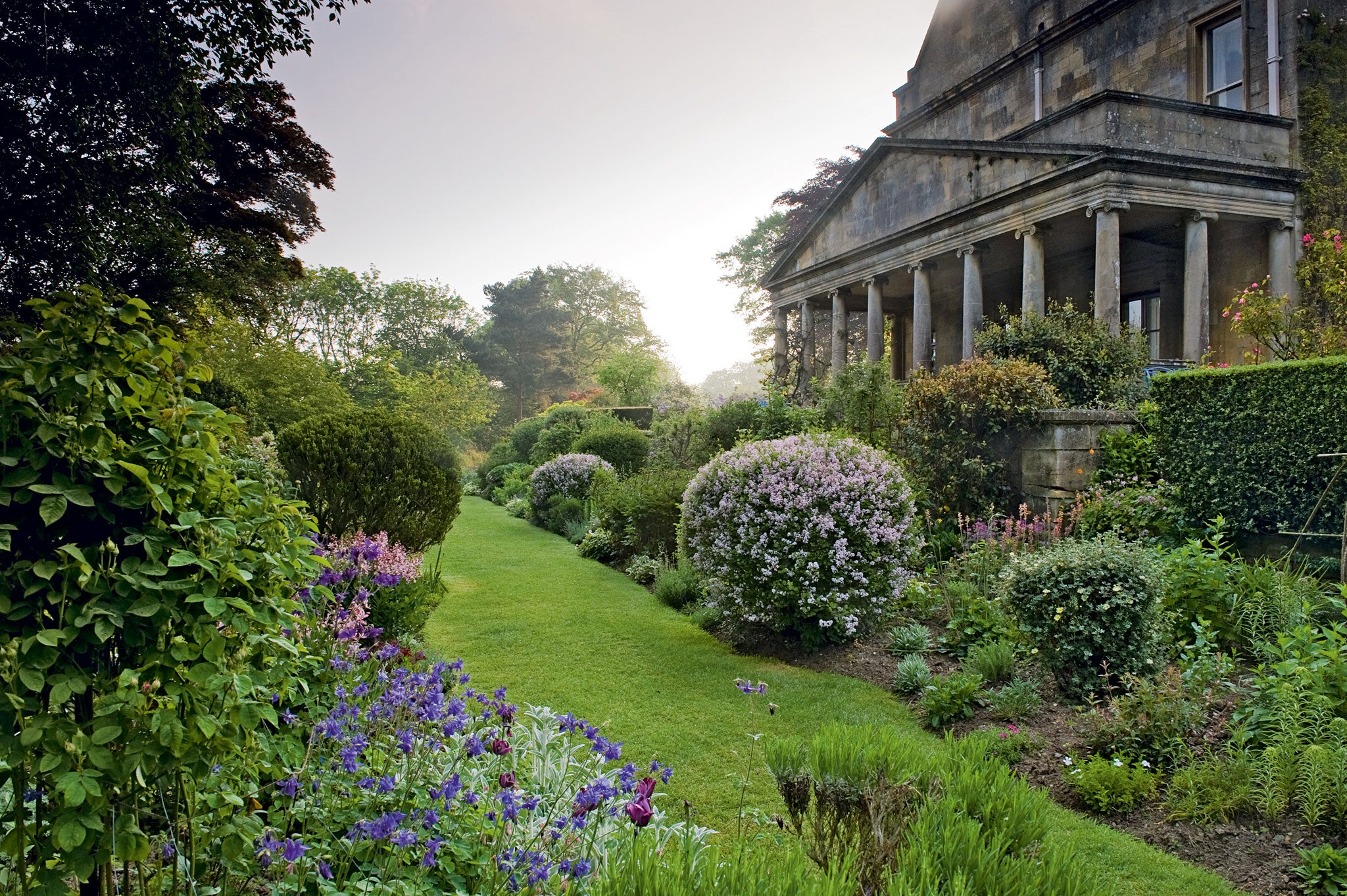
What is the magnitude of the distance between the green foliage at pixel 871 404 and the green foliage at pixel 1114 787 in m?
6.20

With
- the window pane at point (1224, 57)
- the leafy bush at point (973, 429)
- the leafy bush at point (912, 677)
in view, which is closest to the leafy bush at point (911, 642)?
the leafy bush at point (912, 677)

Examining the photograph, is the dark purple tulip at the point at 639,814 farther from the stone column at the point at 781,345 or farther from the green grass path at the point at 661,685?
the stone column at the point at 781,345

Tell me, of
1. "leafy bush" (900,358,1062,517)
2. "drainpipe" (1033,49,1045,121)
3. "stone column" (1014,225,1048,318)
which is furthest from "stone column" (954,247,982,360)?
"leafy bush" (900,358,1062,517)

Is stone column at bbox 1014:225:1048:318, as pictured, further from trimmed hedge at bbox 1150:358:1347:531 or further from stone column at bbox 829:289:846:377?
trimmed hedge at bbox 1150:358:1347:531

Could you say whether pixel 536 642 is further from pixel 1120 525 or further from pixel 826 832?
A: pixel 1120 525

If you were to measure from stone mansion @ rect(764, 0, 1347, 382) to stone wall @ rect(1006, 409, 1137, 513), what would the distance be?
15.3ft

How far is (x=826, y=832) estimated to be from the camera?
2.61 m

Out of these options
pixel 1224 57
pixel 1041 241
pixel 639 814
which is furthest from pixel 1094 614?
pixel 1224 57

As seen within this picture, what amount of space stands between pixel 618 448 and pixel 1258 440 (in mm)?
13068

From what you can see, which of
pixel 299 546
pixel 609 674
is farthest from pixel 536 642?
pixel 299 546

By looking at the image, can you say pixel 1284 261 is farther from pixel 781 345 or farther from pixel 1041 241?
pixel 781 345

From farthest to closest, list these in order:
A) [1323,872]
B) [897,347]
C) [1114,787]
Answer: [897,347]
[1114,787]
[1323,872]

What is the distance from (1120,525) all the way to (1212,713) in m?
3.68

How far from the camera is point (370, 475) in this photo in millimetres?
6773
